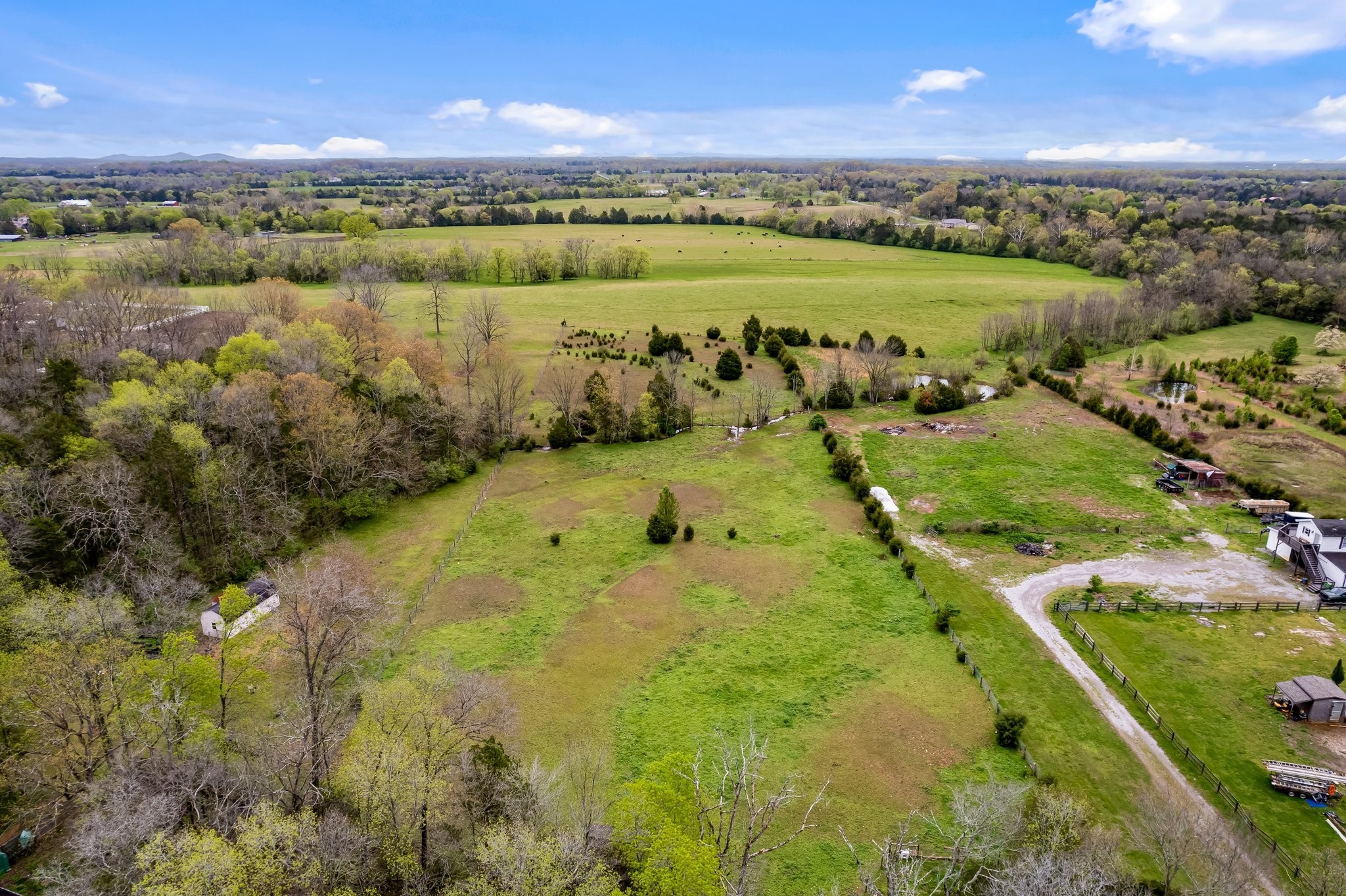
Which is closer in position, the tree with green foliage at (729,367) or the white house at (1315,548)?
the white house at (1315,548)

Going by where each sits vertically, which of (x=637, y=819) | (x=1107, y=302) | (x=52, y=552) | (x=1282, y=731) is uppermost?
(x=1107, y=302)

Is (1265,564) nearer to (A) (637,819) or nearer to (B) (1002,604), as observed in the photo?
(B) (1002,604)

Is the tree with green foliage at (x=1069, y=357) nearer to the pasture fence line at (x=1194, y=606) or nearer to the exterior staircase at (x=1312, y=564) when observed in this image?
the exterior staircase at (x=1312, y=564)

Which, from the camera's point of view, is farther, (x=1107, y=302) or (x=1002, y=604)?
(x=1107, y=302)

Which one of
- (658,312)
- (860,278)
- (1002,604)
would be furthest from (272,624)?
(860,278)

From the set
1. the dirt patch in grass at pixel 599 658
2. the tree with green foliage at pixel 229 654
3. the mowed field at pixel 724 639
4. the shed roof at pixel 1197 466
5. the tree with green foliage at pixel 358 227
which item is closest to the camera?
the tree with green foliage at pixel 229 654

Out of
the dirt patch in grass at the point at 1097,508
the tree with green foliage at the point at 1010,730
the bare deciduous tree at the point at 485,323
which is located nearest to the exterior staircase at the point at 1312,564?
the dirt patch in grass at the point at 1097,508
